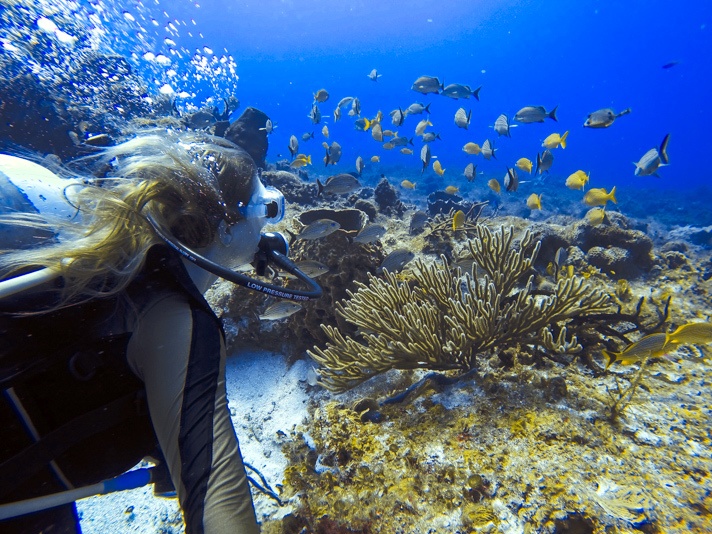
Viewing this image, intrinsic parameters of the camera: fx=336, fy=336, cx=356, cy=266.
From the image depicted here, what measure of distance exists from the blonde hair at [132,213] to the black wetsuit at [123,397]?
10 cm

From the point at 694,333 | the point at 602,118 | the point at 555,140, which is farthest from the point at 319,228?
the point at 555,140

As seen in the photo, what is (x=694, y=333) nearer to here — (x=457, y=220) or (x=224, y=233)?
(x=224, y=233)

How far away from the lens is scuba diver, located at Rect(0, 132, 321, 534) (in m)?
1.17

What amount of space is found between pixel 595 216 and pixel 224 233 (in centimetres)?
735

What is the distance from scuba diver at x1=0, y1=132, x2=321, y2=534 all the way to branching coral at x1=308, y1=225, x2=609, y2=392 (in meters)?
1.81

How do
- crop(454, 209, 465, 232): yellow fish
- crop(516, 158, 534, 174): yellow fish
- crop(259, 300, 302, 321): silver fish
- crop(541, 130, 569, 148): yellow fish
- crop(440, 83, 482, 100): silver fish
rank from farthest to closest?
crop(440, 83, 482, 100): silver fish → crop(516, 158, 534, 174): yellow fish → crop(541, 130, 569, 148): yellow fish → crop(454, 209, 465, 232): yellow fish → crop(259, 300, 302, 321): silver fish

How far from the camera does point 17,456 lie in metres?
1.15

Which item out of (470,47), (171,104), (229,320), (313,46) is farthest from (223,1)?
(229,320)

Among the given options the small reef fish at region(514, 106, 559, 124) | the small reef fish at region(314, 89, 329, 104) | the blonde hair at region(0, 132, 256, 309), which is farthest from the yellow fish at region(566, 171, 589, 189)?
the blonde hair at region(0, 132, 256, 309)

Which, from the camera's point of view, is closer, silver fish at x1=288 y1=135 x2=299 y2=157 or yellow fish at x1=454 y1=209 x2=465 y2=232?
yellow fish at x1=454 y1=209 x2=465 y2=232

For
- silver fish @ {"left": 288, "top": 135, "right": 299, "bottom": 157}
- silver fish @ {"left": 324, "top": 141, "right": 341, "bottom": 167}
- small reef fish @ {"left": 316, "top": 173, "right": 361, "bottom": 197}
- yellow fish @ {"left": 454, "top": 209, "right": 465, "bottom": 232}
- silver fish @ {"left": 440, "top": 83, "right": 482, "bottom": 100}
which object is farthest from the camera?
silver fish @ {"left": 440, "top": 83, "right": 482, "bottom": 100}

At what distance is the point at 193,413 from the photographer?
3.84ft

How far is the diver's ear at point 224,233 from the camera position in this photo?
1.72m

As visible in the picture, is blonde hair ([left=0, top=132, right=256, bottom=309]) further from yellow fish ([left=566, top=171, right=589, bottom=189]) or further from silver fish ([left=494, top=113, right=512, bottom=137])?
silver fish ([left=494, top=113, right=512, bottom=137])
